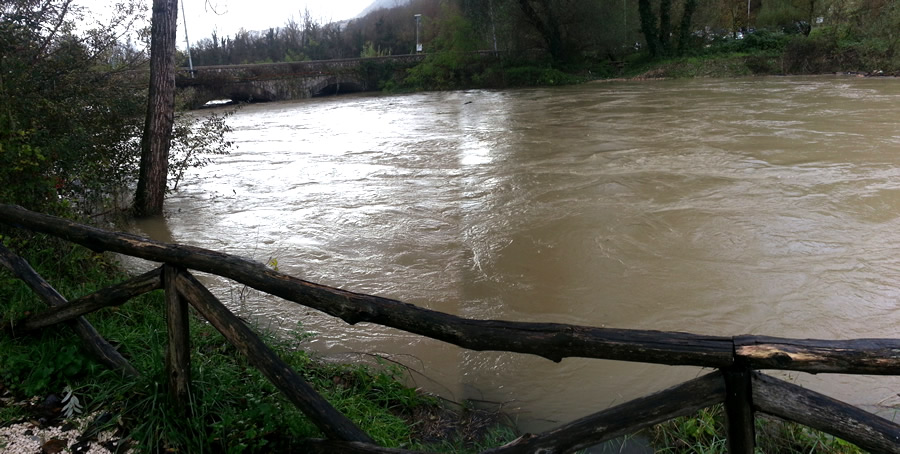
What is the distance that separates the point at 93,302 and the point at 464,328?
2227 mm

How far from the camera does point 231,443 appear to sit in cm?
279

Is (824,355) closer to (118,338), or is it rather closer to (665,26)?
(118,338)

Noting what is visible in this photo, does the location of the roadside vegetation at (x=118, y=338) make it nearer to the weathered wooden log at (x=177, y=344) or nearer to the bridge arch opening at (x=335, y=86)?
the weathered wooden log at (x=177, y=344)

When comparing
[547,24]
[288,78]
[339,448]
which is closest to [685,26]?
[547,24]

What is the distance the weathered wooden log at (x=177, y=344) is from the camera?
2951mm

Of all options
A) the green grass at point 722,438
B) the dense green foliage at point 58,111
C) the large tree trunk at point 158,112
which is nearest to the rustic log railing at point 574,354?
the green grass at point 722,438

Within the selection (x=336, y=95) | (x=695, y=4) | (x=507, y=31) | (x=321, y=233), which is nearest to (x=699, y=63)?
(x=695, y=4)

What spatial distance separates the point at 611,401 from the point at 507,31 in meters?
31.6

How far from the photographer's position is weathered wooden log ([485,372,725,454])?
2045mm

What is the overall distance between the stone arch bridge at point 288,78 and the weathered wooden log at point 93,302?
93.1ft

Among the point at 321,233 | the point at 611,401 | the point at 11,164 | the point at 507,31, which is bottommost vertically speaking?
the point at 611,401

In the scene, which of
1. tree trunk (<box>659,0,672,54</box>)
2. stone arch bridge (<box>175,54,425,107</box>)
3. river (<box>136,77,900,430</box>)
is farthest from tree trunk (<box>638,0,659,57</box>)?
river (<box>136,77,900,430</box>)

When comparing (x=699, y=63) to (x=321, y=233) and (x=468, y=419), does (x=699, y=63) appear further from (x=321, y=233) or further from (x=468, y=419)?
(x=468, y=419)

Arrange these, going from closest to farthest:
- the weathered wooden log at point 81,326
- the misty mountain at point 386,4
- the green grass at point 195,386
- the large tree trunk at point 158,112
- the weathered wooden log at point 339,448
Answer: the weathered wooden log at point 339,448
the green grass at point 195,386
the weathered wooden log at point 81,326
the large tree trunk at point 158,112
the misty mountain at point 386,4
